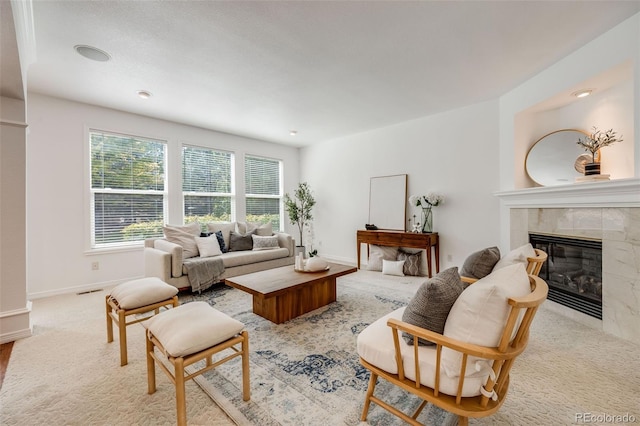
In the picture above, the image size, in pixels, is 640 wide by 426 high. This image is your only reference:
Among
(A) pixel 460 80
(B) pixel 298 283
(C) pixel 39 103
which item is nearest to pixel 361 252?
(B) pixel 298 283

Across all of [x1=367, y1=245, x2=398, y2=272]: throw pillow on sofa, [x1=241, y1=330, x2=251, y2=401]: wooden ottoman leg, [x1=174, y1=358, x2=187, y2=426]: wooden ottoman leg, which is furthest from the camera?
[x1=367, y1=245, x2=398, y2=272]: throw pillow on sofa

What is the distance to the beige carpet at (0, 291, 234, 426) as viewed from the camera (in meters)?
1.49

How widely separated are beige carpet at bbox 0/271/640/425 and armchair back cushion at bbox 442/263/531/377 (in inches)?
26.0

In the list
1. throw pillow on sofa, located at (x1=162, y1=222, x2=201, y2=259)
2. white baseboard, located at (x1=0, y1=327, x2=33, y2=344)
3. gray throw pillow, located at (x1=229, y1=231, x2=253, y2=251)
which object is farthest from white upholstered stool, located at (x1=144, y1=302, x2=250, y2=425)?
gray throw pillow, located at (x1=229, y1=231, x2=253, y2=251)

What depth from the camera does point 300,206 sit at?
251 inches

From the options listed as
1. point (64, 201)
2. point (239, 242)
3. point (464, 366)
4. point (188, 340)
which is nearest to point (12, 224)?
point (64, 201)

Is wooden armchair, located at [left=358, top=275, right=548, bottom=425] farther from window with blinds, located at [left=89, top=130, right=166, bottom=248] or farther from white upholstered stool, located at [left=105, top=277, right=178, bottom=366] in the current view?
window with blinds, located at [left=89, top=130, right=166, bottom=248]

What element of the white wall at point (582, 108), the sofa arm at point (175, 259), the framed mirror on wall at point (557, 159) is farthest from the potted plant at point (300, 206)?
the framed mirror on wall at point (557, 159)

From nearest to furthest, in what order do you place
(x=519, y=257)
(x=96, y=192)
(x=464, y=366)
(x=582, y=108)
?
1. (x=464, y=366)
2. (x=519, y=257)
3. (x=582, y=108)
4. (x=96, y=192)

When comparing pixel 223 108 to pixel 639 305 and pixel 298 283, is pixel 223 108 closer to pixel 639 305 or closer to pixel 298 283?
pixel 298 283

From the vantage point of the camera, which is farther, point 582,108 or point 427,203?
point 427,203

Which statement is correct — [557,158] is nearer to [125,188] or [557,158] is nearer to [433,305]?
[433,305]

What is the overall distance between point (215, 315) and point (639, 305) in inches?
131

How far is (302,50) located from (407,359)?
2625 millimetres
